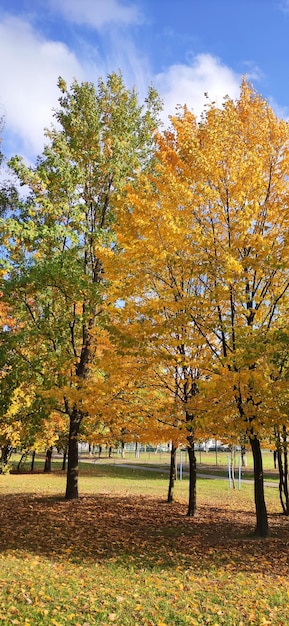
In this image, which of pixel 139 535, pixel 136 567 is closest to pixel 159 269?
pixel 136 567

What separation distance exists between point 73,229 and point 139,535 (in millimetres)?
8212

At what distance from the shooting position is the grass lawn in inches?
180

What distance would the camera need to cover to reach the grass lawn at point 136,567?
4.58 meters

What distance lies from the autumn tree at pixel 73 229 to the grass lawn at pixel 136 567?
8.58 ft

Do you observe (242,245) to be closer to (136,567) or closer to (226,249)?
(226,249)

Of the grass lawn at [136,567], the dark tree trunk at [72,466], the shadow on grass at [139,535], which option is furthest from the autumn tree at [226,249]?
the dark tree trunk at [72,466]

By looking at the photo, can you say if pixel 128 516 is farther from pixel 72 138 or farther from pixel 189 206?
pixel 72 138

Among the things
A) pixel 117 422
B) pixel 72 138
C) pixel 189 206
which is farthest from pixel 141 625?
pixel 72 138

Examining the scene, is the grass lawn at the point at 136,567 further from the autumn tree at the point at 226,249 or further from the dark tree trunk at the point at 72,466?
the autumn tree at the point at 226,249

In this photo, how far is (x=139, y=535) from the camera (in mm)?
8641

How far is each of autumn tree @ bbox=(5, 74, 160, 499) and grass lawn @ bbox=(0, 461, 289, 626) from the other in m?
2.62

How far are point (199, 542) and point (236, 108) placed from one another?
355 inches

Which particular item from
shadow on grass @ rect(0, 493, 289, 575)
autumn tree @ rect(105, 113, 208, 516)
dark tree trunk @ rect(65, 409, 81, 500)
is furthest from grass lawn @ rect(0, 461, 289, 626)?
autumn tree @ rect(105, 113, 208, 516)

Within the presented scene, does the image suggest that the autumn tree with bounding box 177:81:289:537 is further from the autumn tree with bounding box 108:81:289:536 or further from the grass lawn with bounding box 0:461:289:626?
the grass lawn with bounding box 0:461:289:626
